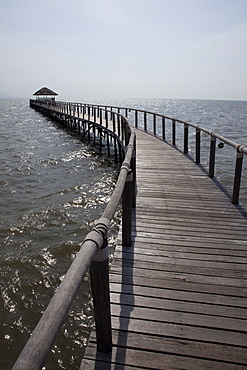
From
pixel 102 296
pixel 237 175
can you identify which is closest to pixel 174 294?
pixel 102 296

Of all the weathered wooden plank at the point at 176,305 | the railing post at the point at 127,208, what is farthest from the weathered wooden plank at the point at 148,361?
the railing post at the point at 127,208

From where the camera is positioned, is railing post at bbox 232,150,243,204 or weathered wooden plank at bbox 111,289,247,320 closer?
weathered wooden plank at bbox 111,289,247,320

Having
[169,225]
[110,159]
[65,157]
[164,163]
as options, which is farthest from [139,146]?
[169,225]

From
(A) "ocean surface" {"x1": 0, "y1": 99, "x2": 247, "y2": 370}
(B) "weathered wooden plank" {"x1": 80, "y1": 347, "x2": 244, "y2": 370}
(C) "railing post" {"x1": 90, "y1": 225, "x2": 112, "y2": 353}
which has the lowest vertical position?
(A) "ocean surface" {"x1": 0, "y1": 99, "x2": 247, "y2": 370}

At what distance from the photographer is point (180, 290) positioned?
2.54 metres

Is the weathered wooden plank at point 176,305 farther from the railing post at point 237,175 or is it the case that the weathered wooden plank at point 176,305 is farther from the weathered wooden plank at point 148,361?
the railing post at point 237,175

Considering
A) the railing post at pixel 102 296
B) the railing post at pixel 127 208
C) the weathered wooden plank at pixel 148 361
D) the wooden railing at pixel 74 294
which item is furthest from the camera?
the railing post at pixel 127 208

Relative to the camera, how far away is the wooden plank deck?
6.31 ft

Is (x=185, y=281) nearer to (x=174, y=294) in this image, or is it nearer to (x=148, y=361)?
(x=174, y=294)

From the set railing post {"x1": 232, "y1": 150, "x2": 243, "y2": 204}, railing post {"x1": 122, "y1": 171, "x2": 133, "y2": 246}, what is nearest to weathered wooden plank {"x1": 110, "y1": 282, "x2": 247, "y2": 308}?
railing post {"x1": 122, "y1": 171, "x2": 133, "y2": 246}

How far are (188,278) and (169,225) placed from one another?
115 centimetres

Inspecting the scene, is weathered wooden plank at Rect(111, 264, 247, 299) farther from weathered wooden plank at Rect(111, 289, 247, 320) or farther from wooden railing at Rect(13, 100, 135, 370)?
wooden railing at Rect(13, 100, 135, 370)

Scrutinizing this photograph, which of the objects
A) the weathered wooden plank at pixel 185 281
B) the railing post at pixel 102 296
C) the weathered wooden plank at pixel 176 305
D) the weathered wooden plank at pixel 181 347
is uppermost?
the railing post at pixel 102 296

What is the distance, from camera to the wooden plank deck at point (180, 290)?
1924 millimetres
